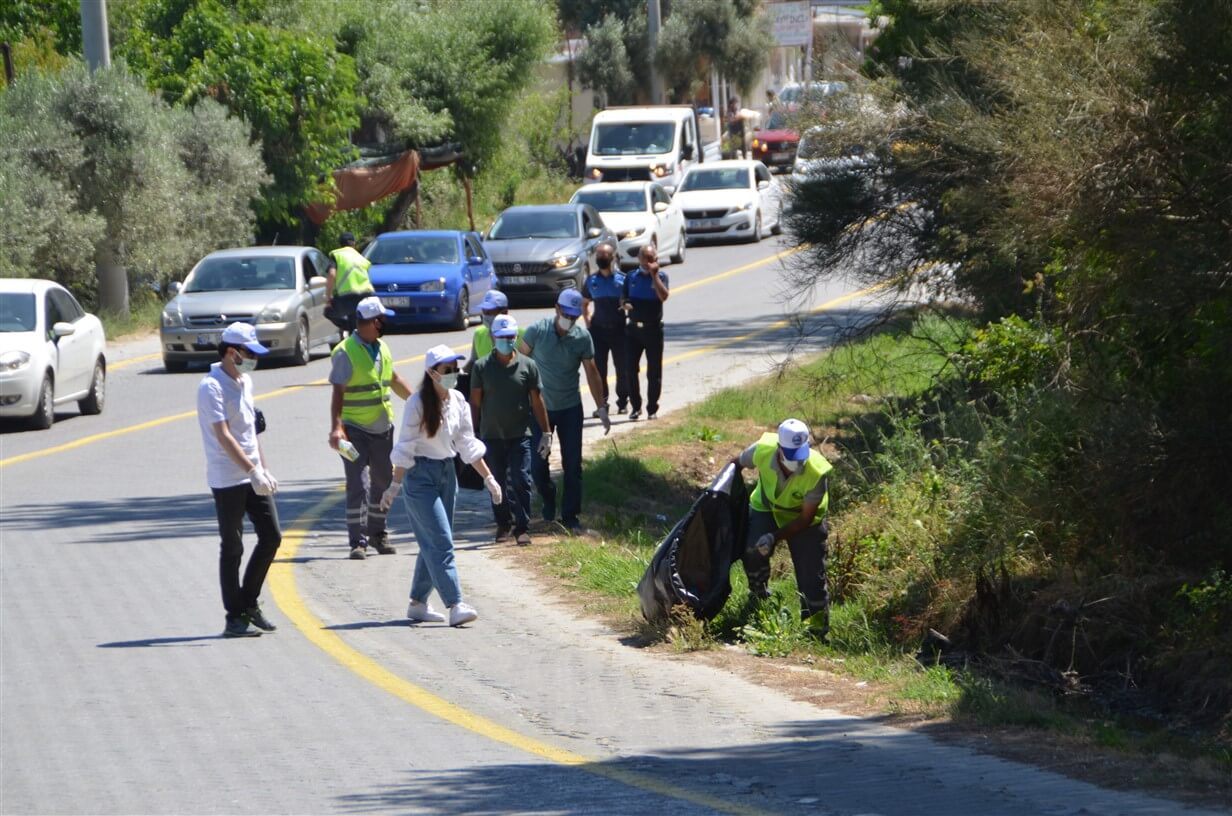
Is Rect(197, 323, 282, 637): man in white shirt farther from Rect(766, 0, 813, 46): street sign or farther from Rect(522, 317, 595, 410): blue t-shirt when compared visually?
Rect(766, 0, 813, 46): street sign

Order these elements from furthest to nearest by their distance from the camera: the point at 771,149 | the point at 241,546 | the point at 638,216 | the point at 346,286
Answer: the point at 771,149
the point at 638,216
the point at 346,286
the point at 241,546

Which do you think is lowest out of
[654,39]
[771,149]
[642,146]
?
[771,149]

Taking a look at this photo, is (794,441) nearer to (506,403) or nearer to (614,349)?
(506,403)

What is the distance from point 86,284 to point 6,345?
10.0 metres

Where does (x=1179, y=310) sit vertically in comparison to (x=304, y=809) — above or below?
above

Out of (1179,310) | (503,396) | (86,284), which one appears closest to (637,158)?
(86,284)

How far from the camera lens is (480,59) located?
1613 inches

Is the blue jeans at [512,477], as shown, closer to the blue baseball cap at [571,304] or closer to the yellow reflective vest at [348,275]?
the blue baseball cap at [571,304]

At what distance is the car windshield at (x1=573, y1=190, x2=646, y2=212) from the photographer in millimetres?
36750

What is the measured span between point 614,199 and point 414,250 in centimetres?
865

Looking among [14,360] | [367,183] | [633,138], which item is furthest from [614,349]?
[633,138]

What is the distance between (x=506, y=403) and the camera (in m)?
13.4

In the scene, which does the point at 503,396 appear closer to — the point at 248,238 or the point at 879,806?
the point at 879,806

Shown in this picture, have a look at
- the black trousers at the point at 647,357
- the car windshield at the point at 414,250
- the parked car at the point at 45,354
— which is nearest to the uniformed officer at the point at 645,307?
the black trousers at the point at 647,357
